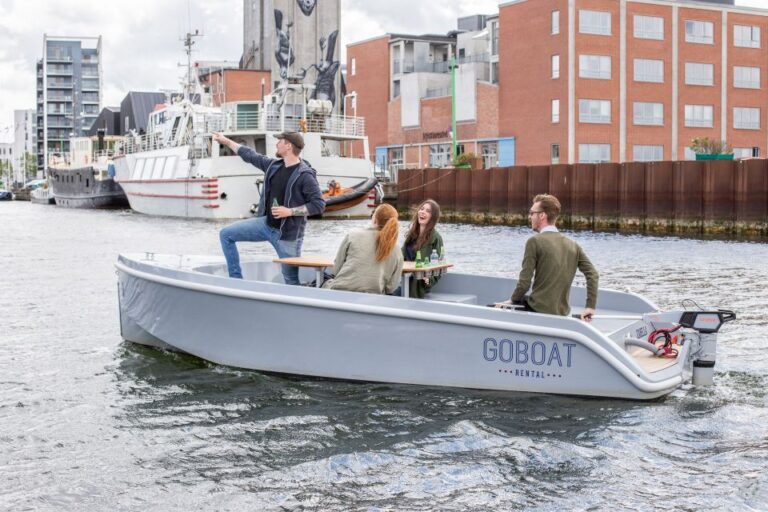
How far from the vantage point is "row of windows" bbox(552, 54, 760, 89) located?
5888cm

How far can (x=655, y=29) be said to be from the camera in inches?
2411

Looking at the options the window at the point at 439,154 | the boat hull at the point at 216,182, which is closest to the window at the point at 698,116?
the window at the point at 439,154

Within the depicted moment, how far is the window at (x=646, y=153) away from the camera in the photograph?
6028 cm

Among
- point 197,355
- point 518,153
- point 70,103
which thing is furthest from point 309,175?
point 70,103

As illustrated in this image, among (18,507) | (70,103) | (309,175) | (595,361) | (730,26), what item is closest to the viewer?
(18,507)

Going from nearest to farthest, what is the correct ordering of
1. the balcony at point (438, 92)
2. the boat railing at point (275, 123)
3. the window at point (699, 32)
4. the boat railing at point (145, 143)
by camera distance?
the boat railing at point (275, 123), the boat railing at point (145, 143), the window at point (699, 32), the balcony at point (438, 92)

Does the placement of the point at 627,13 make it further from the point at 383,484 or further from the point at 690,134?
the point at 383,484

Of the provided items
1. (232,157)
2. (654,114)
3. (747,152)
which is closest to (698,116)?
(654,114)

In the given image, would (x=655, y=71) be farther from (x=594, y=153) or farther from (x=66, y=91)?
(x=66, y=91)

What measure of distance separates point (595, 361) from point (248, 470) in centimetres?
285

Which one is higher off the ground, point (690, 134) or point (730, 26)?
point (730, 26)

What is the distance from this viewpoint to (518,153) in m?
61.8

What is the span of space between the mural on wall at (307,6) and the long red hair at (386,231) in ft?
222

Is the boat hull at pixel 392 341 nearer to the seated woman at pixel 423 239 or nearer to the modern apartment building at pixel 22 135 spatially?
the seated woman at pixel 423 239
